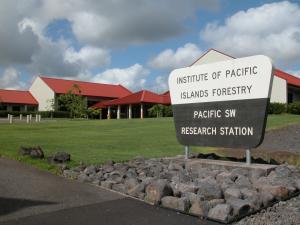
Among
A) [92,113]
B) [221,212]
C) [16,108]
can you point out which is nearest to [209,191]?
[221,212]

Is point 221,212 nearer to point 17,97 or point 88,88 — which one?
point 88,88

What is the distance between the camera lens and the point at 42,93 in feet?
223

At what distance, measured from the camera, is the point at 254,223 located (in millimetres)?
5652

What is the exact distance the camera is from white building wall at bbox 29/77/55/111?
65775mm

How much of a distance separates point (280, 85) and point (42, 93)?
38.5 meters

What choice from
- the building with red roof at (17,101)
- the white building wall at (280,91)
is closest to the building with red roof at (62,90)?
the building with red roof at (17,101)

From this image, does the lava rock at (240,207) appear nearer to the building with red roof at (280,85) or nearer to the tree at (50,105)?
the building with red roof at (280,85)

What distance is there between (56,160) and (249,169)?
438 cm

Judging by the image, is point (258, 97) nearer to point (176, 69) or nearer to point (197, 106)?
point (197, 106)

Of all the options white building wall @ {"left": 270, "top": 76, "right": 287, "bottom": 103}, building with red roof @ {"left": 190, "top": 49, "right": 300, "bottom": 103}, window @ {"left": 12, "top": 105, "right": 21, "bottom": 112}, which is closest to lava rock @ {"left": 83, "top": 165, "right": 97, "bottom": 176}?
building with red roof @ {"left": 190, "top": 49, "right": 300, "bottom": 103}

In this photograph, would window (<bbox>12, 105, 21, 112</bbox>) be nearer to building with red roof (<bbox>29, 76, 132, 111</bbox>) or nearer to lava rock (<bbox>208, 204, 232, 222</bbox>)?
building with red roof (<bbox>29, 76, 132, 111</bbox>)

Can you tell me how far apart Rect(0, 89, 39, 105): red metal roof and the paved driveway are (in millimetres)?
59425

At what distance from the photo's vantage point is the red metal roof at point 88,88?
66.4 metres

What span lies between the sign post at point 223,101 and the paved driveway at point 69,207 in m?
3.32
